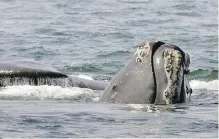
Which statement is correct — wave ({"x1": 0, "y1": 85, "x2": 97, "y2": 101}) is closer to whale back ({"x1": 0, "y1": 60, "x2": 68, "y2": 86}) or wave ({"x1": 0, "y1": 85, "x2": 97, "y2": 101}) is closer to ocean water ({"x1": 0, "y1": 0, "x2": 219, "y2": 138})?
ocean water ({"x1": 0, "y1": 0, "x2": 219, "y2": 138})

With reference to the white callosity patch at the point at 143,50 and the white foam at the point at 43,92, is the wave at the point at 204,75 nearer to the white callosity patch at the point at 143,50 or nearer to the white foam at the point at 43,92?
the white foam at the point at 43,92

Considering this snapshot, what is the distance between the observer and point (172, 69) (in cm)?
1156

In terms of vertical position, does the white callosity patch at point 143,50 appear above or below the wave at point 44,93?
A: above

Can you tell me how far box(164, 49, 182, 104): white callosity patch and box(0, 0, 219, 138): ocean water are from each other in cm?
23

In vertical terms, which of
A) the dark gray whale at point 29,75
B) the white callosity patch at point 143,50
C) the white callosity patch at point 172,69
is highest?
the white callosity patch at point 143,50

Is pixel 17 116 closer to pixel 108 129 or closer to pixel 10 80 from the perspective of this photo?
pixel 108 129

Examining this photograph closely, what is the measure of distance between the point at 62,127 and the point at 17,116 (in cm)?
112

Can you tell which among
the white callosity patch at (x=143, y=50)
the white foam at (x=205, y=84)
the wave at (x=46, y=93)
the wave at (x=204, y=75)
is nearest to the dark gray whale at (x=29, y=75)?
the wave at (x=46, y=93)

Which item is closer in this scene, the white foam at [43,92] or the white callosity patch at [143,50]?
the white callosity patch at [143,50]

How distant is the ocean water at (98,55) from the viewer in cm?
1021

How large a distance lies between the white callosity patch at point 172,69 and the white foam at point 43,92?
9.33ft

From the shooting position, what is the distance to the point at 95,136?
946 cm

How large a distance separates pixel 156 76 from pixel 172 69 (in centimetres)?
25

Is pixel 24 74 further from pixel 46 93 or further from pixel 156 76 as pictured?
pixel 156 76
